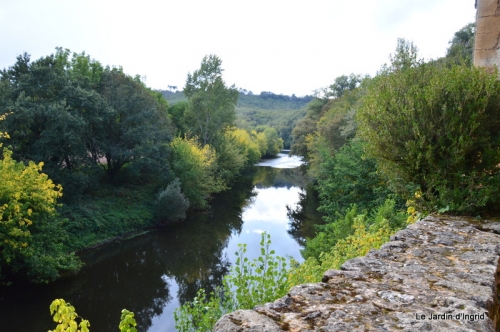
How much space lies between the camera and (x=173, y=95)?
338ft

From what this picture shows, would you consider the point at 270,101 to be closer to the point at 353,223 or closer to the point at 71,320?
the point at 353,223

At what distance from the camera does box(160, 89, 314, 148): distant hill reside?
10206 centimetres

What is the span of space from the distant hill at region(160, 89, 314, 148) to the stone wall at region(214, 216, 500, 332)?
307 ft

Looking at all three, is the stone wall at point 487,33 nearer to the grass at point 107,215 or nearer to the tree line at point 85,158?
the tree line at point 85,158

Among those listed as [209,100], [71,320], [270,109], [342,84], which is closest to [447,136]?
[71,320]

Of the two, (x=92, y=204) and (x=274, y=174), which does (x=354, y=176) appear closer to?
(x=92, y=204)

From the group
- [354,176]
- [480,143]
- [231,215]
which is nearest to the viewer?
[480,143]

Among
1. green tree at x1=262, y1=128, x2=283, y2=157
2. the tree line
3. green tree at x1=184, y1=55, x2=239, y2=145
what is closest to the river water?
the tree line

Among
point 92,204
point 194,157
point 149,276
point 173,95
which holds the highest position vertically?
point 173,95

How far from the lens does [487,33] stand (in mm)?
5320

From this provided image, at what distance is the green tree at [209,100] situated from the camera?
3036 centimetres

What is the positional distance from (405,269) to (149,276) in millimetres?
14064

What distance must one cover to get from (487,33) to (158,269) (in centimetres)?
1476

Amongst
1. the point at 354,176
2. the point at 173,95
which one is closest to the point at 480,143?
the point at 354,176
